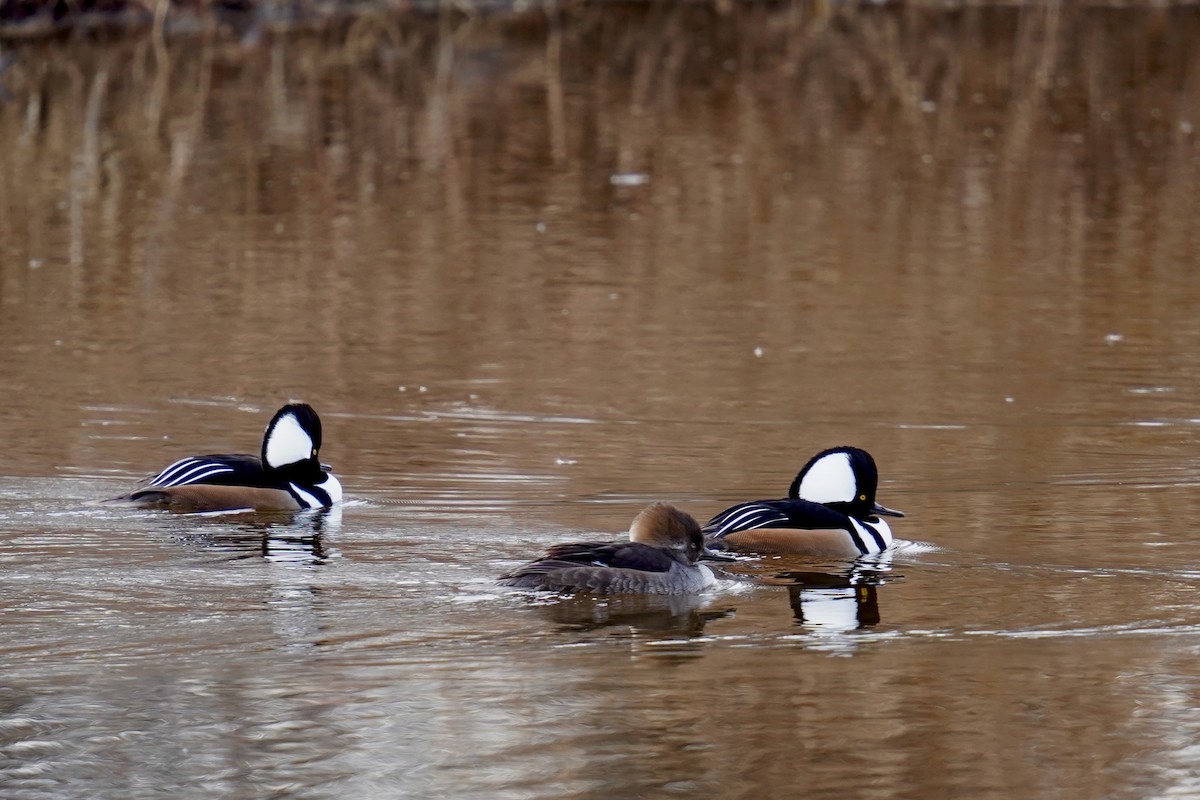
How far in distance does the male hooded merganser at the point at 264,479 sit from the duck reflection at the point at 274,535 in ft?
0.20

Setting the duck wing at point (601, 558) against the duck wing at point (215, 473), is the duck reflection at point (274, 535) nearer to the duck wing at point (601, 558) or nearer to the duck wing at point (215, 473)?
the duck wing at point (215, 473)

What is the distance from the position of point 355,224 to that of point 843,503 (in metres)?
9.64

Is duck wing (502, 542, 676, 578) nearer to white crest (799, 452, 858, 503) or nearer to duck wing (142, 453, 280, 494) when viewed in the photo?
white crest (799, 452, 858, 503)

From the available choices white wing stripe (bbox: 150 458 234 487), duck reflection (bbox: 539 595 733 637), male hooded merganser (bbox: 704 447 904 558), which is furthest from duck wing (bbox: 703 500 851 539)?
white wing stripe (bbox: 150 458 234 487)

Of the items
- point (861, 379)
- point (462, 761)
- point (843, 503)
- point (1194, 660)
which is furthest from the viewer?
point (861, 379)

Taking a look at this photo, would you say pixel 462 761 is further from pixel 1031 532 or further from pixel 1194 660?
pixel 1031 532

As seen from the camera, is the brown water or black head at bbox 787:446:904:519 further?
black head at bbox 787:446:904:519

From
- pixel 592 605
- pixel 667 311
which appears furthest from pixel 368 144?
pixel 592 605

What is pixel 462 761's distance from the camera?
5648 mm

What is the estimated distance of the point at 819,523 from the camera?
8.25m

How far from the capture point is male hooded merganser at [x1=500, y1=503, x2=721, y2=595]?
24.0ft

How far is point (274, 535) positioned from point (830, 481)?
230 centimetres

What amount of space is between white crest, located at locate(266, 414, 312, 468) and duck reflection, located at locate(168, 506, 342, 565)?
0.24 metres

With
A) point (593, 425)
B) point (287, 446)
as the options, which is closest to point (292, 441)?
point (287, 446)
